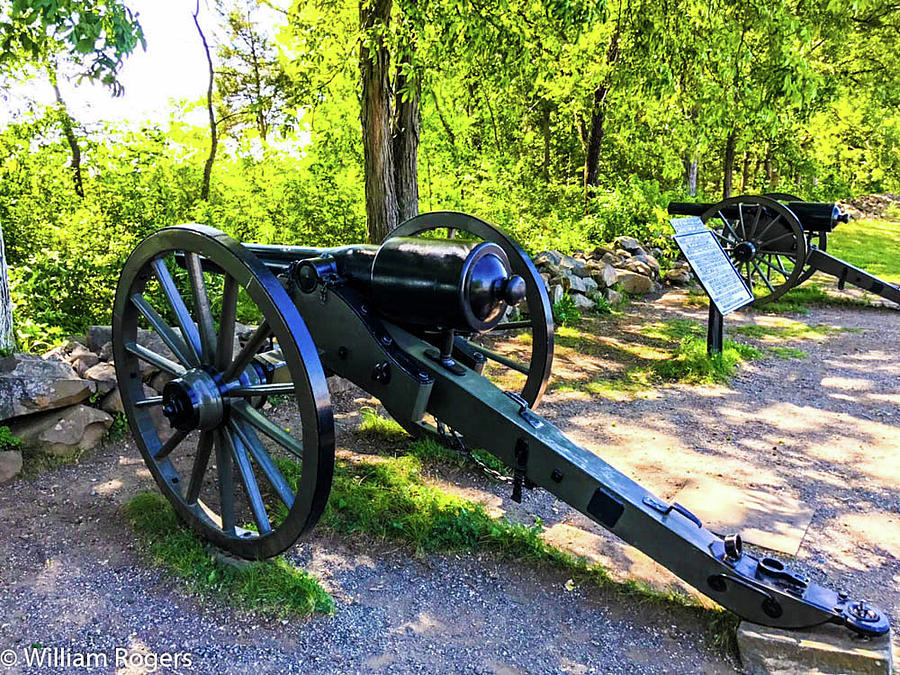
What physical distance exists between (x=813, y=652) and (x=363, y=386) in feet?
5.99

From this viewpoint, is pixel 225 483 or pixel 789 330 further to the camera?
pixel 789 330

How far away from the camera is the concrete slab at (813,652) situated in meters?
2.19

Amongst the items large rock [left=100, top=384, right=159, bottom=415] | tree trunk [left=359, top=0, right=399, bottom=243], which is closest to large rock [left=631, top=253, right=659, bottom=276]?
tree trunk [left=359, top=0, right=399, bottom=243]

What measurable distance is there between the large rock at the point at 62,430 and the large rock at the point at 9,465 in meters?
0.15

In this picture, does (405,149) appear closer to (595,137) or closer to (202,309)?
(202,309)

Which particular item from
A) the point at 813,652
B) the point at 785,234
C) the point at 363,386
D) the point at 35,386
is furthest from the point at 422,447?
the point at 785,234

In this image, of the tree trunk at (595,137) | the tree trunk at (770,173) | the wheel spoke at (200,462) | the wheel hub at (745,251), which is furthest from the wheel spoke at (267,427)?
the tree trunk at (770,173)

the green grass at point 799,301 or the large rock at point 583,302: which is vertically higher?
the large rock at point 583,302

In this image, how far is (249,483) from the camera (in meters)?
2.69

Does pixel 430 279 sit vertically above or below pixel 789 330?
above

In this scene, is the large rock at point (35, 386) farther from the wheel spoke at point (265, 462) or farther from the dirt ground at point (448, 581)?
the wheel spoke at point (265, 462)

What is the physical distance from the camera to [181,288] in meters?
5.80

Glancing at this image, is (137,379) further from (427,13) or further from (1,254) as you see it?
(427,13)

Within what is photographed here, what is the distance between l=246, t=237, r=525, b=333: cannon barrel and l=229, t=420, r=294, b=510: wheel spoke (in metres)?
0.63
